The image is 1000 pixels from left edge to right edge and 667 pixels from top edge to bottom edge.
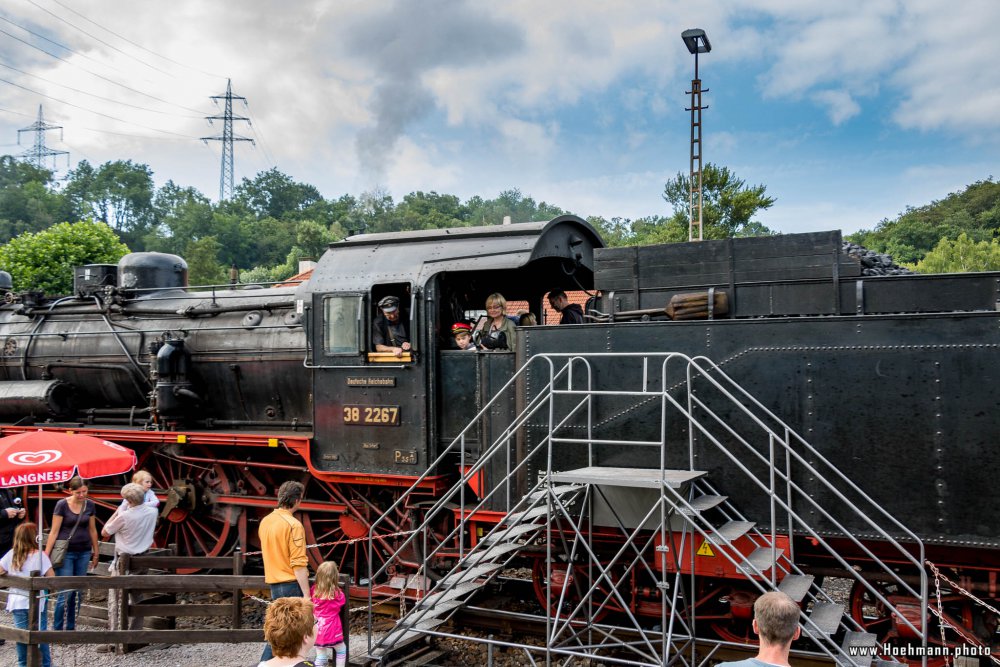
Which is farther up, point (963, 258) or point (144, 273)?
point (963, 258)

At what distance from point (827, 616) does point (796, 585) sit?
0.94ft

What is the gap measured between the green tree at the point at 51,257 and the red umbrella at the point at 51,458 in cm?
2445

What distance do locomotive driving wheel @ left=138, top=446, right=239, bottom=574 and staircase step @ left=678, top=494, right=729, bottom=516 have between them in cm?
593

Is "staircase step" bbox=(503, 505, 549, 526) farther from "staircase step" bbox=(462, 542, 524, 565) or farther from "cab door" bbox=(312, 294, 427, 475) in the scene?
"cab door" bbox=(312, 294, 427, 475)

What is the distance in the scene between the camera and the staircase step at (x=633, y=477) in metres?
5.73

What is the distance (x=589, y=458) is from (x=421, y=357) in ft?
7.29

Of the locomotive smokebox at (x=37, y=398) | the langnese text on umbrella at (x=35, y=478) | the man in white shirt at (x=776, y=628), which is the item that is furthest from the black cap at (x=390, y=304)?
the locomotive smokebox at (x=37, y=398)

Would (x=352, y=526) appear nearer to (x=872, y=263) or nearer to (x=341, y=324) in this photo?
(x=341, y=324)

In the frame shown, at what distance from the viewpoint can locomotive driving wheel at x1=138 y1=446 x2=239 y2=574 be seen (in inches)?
382

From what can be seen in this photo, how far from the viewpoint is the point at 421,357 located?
8008mm

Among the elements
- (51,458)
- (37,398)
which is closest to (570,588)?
(51,458)

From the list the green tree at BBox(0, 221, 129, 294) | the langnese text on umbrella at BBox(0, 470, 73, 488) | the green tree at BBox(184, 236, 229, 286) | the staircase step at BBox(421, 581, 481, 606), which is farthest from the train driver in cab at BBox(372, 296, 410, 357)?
the green tree at BBox(184, 236, 229, 286)

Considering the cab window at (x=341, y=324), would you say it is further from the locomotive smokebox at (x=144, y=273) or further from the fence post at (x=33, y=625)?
the locomotive smokebox at (x=144, y=273)

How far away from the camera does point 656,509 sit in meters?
6.39
